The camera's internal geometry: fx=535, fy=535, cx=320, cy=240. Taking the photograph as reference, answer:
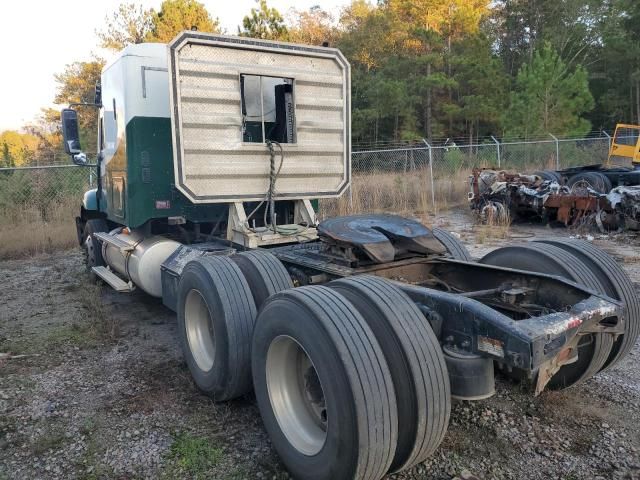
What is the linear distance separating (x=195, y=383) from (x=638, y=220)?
9.46 metres

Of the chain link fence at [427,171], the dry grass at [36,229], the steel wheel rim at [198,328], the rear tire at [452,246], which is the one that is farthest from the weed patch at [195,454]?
the chain link fence at [427,171]

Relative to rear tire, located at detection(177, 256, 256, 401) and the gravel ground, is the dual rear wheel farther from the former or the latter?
the gravel ground

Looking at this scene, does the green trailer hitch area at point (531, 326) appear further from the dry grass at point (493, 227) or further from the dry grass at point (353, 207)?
the dry grass at point (353, 207)

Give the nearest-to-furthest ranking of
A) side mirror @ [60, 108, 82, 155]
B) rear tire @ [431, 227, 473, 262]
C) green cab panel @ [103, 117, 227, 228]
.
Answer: rear tire @ [431, 227, 473, 262], green cab panel @ [103, 117, 227, 228], side mirror @ [60, 108, 82, 155]

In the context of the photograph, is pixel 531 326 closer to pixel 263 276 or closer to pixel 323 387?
pixel 323 387

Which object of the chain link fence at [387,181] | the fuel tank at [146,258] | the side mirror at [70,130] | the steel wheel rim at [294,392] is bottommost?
the steel wheel rim at [294,392]

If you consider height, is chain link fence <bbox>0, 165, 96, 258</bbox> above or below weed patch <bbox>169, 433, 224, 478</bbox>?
above

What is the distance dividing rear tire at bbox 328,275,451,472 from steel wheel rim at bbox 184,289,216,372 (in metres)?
1.87

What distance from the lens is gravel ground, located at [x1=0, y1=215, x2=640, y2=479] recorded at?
3.07 meters

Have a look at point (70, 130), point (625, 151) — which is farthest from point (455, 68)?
point (70, 130)

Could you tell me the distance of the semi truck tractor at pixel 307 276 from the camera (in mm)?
2586

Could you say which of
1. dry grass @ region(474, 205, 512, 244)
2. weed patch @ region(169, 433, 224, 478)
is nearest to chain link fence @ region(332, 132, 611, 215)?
dry grass @ region(474, 205, 512, 244)

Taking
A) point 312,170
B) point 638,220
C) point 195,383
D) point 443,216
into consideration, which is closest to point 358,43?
point 443,216

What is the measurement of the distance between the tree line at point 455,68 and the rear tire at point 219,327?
2087cm
